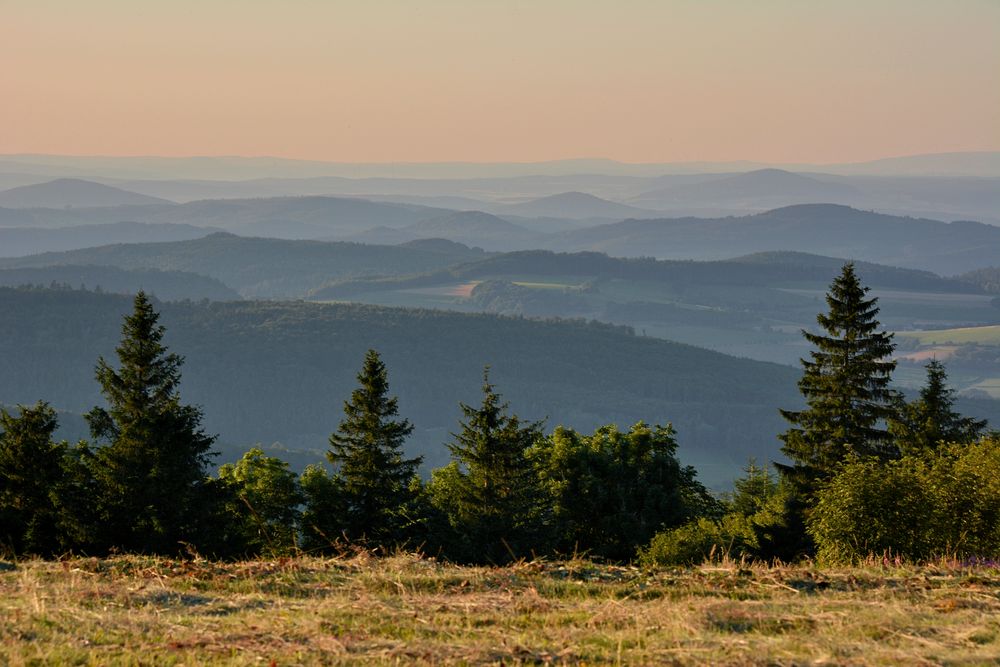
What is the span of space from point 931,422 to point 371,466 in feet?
113

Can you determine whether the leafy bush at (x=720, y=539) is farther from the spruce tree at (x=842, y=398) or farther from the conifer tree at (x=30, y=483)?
the conifer tree at (x=30, y=483)

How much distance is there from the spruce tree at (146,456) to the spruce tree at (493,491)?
605 inches

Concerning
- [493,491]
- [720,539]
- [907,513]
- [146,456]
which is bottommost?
[720,539]

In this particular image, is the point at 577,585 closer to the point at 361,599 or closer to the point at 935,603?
the point at 361,599

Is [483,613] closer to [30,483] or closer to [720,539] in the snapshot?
[30,483]

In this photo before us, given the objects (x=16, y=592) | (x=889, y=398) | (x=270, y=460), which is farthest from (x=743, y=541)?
(x=16, y=592)

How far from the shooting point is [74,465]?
44219 millimetres

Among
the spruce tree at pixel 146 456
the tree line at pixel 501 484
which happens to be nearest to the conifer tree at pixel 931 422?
the tree line at pixel 501 484

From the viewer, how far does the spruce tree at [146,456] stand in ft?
144

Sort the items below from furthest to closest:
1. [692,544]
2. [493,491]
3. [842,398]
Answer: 1. [493,491]
2. [842,398]
3. [692,544]

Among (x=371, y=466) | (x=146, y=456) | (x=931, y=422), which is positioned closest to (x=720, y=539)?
(x=371, y=466)

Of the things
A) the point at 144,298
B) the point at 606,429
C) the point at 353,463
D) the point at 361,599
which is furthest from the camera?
the point at 606,429

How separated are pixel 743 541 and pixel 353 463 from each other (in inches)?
868

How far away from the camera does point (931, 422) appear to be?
6128cm
